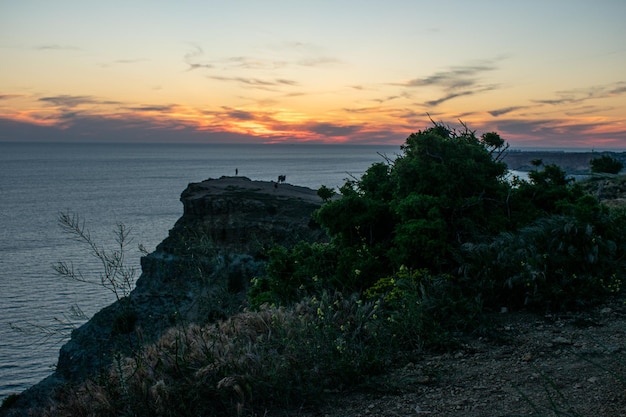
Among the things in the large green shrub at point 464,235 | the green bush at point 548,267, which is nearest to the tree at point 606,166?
the large green shrub at point 464,235

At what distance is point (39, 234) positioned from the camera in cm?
6412

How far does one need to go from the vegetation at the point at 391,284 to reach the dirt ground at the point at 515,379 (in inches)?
14.4

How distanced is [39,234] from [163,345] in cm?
6458

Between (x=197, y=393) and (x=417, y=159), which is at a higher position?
(x=417, y=159)

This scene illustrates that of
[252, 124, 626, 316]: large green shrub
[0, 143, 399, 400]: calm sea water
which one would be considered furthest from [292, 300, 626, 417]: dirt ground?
[0, 143, 399, 400]: calm sea water

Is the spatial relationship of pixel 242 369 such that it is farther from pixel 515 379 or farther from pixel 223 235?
pixel 223 235

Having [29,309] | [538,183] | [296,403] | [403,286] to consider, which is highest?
[538,183]

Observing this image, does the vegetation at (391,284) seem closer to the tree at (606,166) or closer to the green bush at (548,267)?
the green bush at (548,267)

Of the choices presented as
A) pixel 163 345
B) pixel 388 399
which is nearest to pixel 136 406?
pixel 163 345

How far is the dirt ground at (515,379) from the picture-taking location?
543 centimetres

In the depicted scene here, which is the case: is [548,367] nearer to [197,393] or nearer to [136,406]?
[197,393]

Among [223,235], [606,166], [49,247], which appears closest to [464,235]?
[223,235]

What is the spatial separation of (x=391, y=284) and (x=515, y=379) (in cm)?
355

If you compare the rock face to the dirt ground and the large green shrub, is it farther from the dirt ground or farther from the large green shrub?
the dirt ground
